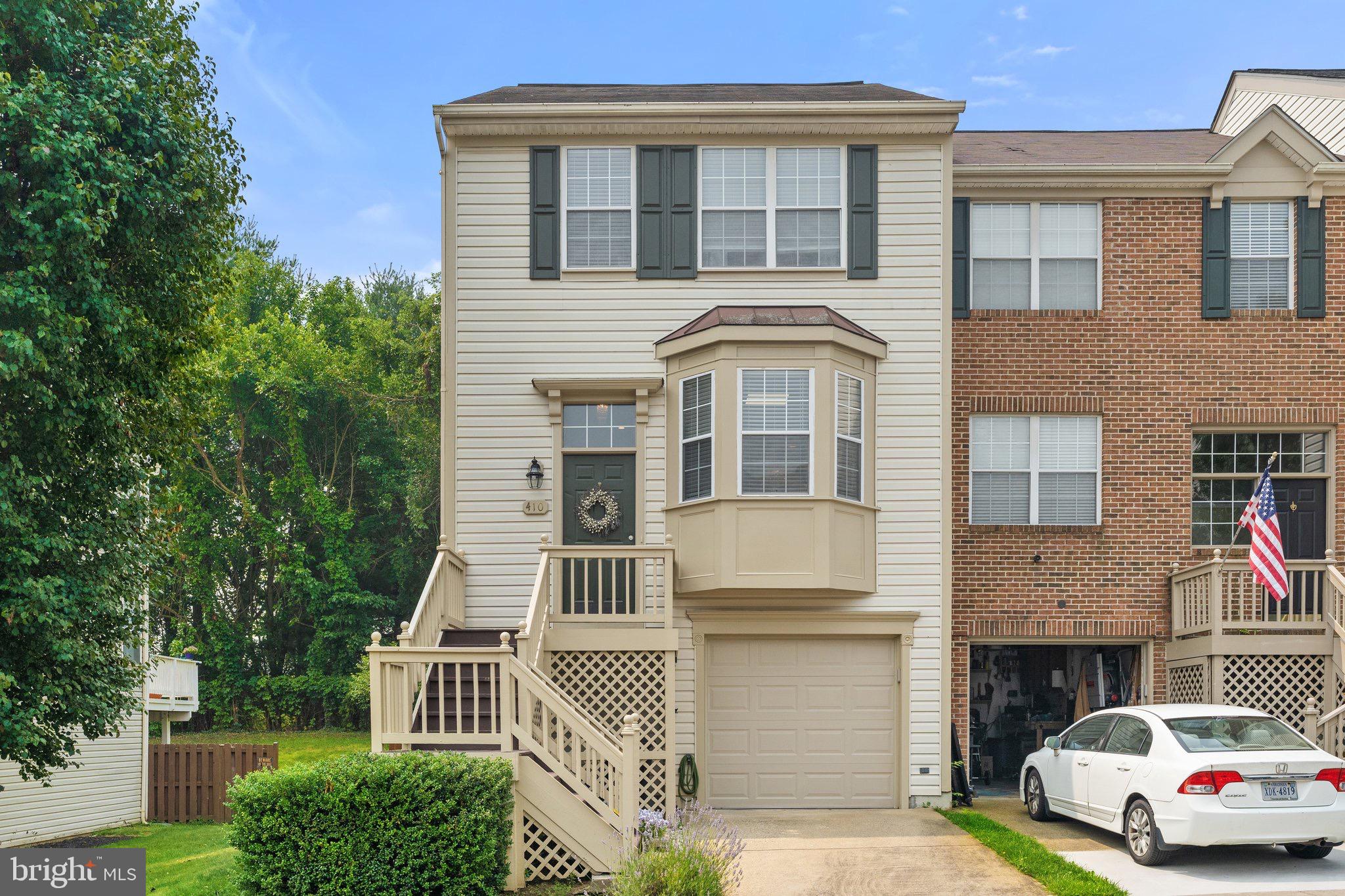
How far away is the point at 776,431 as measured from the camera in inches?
546

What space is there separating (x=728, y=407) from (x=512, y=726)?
16.1 ft

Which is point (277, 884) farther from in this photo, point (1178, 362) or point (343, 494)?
point (343, 494)

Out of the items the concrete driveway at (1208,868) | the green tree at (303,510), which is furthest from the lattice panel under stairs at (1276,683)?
the green tree at (303,510)

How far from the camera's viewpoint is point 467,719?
1127cm

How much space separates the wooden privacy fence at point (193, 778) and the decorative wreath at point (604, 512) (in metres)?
9.11

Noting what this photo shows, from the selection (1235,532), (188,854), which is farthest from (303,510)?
(1235,532)

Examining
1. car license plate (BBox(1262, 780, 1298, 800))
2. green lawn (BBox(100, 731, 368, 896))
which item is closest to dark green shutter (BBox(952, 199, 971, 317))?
car license plate (BBox(1262, 780, 1298, 800))

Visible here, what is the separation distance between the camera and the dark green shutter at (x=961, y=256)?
51.5 feet

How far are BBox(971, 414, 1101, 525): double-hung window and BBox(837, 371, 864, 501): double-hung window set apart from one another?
2.22 metres

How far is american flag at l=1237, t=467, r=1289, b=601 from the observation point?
44.8 ft

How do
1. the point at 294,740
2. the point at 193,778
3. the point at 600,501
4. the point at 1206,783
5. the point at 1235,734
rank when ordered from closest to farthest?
1. the point at 1206,783
2. the point at 1235,734
3. the point at 600,501
4. the point at 193,778
5. the point at 294,740

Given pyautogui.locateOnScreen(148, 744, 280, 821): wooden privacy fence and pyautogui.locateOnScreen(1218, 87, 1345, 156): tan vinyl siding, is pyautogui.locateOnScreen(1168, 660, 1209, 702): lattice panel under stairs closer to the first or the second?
pyautogui.locateOnScreen(1218, 87, 1345, 156): tan vinyl siding

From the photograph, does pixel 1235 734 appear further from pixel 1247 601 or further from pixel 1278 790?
pixel 1247 601

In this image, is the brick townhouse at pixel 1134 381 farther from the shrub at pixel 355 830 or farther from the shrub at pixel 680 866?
the shrub at pixel 355 830
